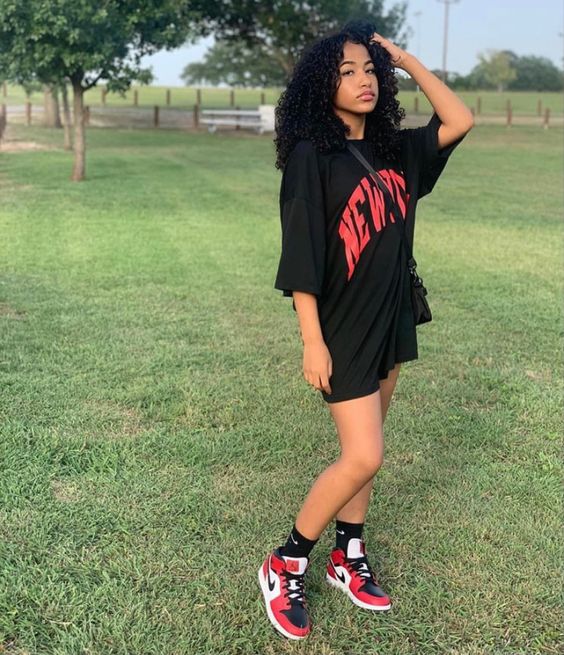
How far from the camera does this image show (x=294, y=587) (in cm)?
240

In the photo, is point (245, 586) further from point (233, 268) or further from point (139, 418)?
point (233, 268)

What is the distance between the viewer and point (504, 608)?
2477 millimetres

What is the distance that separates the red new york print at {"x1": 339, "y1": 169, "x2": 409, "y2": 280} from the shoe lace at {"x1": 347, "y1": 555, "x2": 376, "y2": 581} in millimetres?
952

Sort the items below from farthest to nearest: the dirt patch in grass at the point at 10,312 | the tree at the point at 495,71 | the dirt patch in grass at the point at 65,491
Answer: the tree at the point at 495,71, the dirt patch in grass at the point at 10,312, the dirt patch in grass at the point at 65,491

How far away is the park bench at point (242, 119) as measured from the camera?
3262 centimetres

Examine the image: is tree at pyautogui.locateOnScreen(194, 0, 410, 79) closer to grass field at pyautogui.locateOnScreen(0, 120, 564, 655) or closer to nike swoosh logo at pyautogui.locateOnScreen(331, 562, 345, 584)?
grass field at pyautogui.locateOnScreen(0, 120, 564, 655)

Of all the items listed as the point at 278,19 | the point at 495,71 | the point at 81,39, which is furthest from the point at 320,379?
the point at 495,71

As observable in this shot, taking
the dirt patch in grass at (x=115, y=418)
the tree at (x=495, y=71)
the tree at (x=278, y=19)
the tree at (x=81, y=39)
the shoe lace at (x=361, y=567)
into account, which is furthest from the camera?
the tree at (x=495, y=71)

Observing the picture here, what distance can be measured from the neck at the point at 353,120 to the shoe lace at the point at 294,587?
1359mm

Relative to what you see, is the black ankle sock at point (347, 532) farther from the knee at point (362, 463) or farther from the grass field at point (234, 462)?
the knee at point (362, 463)

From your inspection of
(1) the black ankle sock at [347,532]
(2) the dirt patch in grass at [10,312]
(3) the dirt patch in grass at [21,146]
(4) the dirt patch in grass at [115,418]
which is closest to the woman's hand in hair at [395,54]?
(1) the black ankle sock at [347,532]

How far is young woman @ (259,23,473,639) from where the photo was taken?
217 centimetres

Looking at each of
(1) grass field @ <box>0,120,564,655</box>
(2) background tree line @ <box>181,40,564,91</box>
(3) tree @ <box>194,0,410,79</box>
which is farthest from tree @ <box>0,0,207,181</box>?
(2) background tree line @ <box>181,40,564,91</box>

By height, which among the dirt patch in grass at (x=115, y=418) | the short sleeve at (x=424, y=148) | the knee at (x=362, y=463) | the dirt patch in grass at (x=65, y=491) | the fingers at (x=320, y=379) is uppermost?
the short sleeve at (x=424, y=148)
